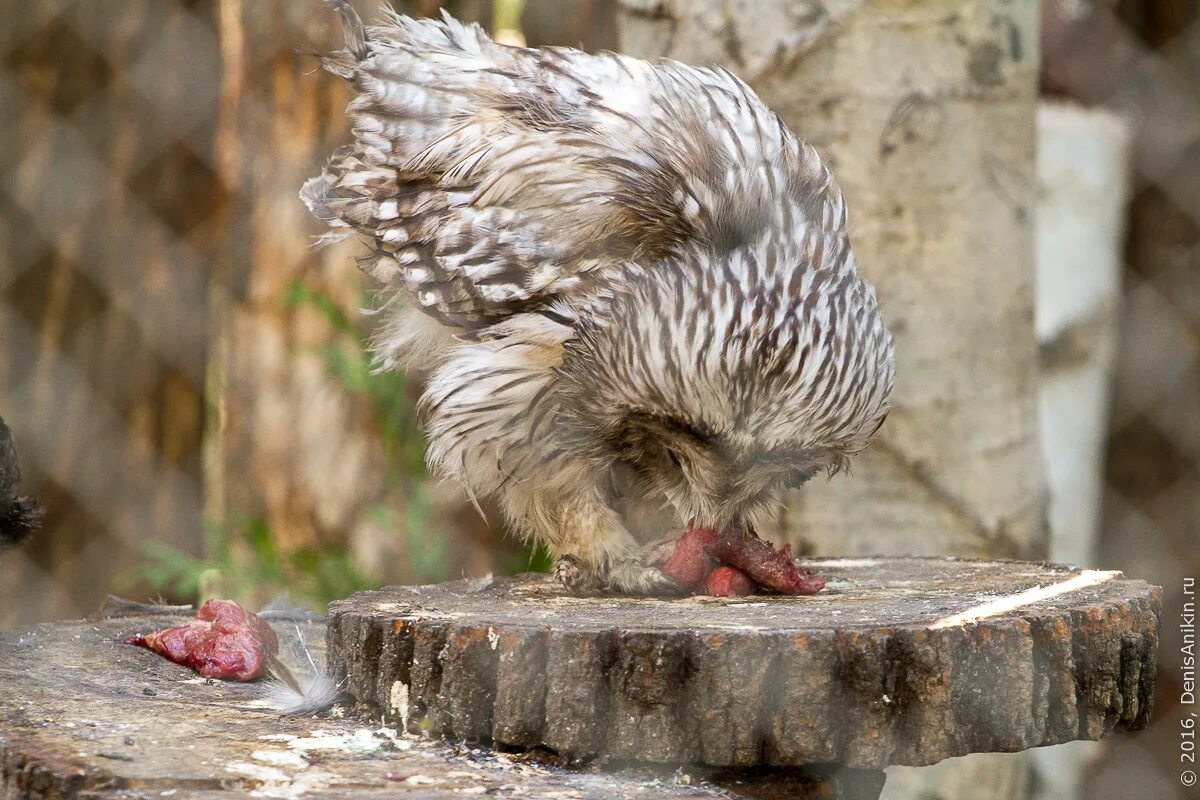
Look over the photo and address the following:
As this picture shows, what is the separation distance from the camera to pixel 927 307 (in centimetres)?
326

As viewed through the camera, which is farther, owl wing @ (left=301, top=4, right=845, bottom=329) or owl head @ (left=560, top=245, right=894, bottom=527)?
owl wing @ (left=301, top=4, right=845, bottom=329)

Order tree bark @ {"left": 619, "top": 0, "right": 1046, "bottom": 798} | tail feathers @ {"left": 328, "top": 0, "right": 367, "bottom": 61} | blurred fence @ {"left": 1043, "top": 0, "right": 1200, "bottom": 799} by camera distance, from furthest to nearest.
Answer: blurred fence @ {"left": 1043, "top": 0, "right": 1200, "bottom": 799} < tree bark @ {"left": 619, "top": 0, "right": 1046, "bottom": 798} < tail feathers @ {"left": 328, "top": 0, "right": 367, "bottom": 61}

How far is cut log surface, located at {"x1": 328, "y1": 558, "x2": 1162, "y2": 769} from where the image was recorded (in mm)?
1718

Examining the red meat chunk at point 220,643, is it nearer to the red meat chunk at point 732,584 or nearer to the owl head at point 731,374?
the owl head at point 731,374

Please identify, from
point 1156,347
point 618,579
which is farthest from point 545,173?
point 1156,347

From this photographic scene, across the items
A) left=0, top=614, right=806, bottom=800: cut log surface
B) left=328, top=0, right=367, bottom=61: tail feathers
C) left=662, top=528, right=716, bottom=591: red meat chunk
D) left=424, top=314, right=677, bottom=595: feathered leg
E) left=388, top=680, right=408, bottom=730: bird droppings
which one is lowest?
left=0, top=614, right=806, bottom=800: cut log surface

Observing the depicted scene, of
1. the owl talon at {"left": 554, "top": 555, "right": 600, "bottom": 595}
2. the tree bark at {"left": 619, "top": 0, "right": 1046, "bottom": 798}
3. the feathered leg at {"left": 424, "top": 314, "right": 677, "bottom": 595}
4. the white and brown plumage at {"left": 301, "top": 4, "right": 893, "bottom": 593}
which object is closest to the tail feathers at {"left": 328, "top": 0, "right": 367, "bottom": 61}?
the white and brown plumage at {"left": 301, "top": 4, "right": 893, "bottom": 593}

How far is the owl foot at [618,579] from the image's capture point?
92.0 inches

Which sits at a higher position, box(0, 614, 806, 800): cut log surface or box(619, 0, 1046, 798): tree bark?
box(619, 0, 1046, 798): tree bark

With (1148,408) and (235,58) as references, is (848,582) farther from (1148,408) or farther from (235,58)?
(1148,408)

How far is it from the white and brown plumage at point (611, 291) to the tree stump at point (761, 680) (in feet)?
1.15

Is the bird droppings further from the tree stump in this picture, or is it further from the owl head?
the owl head

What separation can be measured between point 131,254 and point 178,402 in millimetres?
414

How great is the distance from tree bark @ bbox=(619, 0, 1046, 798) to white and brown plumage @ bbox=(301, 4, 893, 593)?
473mm
